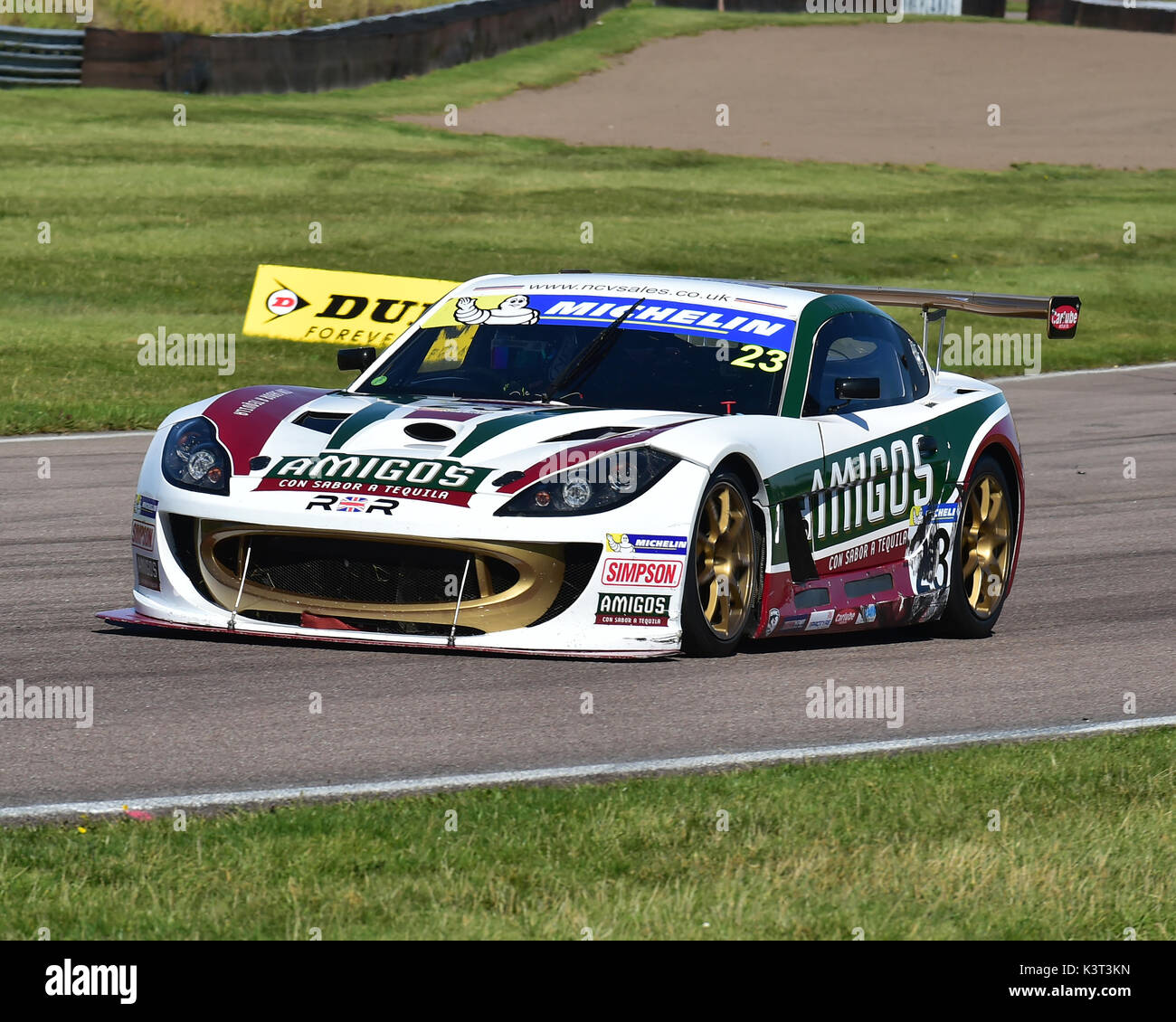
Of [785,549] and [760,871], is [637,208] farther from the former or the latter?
[760,871]

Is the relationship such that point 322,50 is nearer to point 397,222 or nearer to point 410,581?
point 397,222

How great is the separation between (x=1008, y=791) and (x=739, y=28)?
50.6 m

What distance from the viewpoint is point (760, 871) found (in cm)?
508

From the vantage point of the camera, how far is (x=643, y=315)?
8891mm

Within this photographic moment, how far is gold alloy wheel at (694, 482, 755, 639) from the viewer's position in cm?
778

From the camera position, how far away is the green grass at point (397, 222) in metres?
22.3

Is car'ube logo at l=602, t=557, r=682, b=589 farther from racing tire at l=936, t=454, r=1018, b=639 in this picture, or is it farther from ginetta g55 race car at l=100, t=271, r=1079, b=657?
racing tire at l=936, t=454, r=1018, b=639

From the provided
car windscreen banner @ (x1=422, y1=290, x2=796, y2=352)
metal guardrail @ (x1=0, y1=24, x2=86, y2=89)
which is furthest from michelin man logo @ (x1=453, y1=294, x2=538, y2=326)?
metal guardrail @ (x1=0, y1=24, x2=86, y2=89)

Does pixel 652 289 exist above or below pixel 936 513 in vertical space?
above

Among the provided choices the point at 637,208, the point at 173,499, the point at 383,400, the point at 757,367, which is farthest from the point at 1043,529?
the point at 637,208

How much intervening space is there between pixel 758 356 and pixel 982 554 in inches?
65.8

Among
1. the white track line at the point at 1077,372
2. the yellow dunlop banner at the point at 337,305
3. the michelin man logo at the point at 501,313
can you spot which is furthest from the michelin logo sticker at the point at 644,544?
the white track line at the point at 1077,372

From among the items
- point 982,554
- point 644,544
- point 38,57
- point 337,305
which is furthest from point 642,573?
point 38,57

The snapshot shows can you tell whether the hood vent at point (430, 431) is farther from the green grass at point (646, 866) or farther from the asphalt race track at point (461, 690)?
the green grass at point (646, 866)
